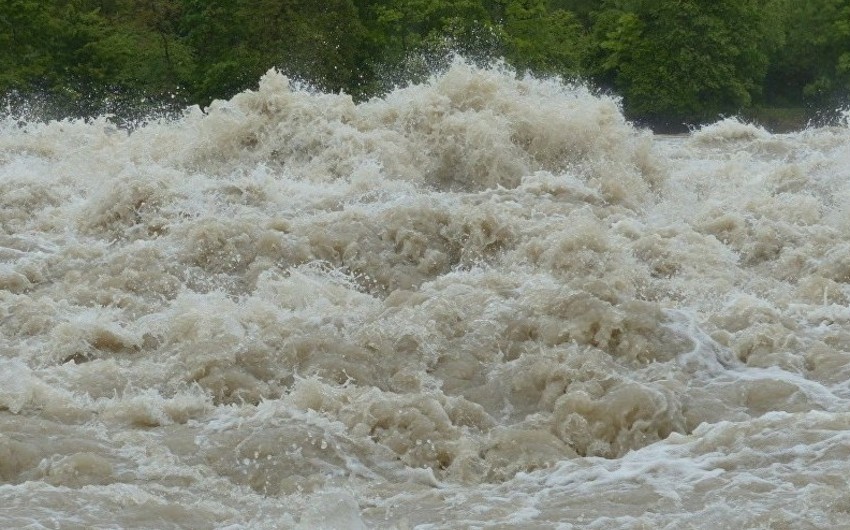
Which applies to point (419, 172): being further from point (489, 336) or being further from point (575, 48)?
point (575, 48)

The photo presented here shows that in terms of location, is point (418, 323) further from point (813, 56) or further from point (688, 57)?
point (813, 56)

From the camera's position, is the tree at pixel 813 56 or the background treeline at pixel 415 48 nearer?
the background treeline at pixel 415 48

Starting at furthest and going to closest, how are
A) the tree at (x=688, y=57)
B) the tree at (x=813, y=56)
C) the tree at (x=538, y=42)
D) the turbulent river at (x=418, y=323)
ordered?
1. the tree at (x=813, y=56)
2. the tree at (x=688, y=57)
3. the tree at (x=538, y=42)
4. the turbulent river at (x=418, y=323)

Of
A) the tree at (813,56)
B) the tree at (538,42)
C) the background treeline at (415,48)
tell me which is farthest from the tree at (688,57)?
the tree at (813,56)

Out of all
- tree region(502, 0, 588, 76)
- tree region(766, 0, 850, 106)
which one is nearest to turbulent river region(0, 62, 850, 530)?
tree region(502, 0, 588, 76)

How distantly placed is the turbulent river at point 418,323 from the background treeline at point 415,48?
13.7m

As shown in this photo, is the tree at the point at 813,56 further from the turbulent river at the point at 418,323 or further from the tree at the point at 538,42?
the turbulent river at the point at 418,323

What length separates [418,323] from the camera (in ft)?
30.5

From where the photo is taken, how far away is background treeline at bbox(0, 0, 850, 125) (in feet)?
94.1

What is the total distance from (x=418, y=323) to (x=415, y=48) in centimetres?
2269

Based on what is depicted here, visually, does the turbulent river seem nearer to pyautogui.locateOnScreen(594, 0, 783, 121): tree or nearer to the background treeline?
the background treeline

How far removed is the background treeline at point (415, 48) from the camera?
94.1ft

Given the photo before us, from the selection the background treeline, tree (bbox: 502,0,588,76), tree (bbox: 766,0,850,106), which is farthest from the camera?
tree (bbox: 766,0,850,106)

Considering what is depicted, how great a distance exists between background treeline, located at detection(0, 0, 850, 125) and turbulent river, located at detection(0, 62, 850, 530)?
1372cm
